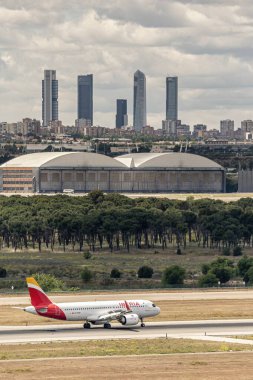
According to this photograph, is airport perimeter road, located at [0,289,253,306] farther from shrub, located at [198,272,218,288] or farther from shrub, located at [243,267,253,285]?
shrub, located at [243,267,253,285]

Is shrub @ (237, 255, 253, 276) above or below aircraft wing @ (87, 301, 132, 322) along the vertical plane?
below

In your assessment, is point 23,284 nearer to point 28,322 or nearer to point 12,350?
point 28,322

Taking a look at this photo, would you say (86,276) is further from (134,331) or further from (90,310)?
(134,331)

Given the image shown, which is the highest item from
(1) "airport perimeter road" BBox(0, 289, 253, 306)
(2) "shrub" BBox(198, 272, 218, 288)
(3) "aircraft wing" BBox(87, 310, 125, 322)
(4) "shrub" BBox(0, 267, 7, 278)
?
(3) "aircraft wing" BBox(87, 310, 125, 322)

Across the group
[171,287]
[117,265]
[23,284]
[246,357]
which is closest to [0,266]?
[117,265]

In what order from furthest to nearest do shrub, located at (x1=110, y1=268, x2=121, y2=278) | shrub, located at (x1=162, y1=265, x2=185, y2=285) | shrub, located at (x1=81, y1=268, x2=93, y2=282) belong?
1. shrub, located at (x1=110, y1=268, x2=121, y2=278)
2. shrub, located at (x1=81, y1=268, x2=93, y2=282)
3. shrub, located at (x1=162, y1=265, x2=185, y2=285)

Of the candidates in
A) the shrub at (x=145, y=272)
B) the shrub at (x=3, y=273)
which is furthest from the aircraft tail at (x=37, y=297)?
the shrub at (x=3, y=273)

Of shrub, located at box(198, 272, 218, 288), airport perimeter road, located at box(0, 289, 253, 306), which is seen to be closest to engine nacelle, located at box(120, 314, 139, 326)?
airport perimeter road, located at box(0, 289, 253, 306)
